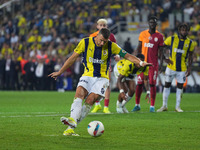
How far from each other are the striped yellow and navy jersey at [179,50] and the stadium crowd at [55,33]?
37.3 feet

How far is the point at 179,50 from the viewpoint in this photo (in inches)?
537

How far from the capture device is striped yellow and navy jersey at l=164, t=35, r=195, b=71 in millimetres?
13547

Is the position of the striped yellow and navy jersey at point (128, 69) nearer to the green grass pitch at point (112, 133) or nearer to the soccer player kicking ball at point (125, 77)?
the soccer player kicking ball at point (125, 77)

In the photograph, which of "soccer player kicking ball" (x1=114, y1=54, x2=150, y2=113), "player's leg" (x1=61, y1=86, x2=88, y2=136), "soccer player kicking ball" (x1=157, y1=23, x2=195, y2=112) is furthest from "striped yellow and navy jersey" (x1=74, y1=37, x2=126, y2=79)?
"soccer player kicking ball" (x1=157, y1=23, x2=195, y2=112)

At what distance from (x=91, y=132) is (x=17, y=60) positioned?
21336mm

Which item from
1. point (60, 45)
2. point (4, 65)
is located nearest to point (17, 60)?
point (4, 65)

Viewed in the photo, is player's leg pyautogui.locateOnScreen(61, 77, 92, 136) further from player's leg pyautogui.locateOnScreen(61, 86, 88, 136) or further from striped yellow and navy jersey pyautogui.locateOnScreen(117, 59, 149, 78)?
striped yellow and navy jersey pyautogui.locateOnScreen(117, 59, 149, 78)

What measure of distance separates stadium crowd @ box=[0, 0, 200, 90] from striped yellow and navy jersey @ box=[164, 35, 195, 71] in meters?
11.4

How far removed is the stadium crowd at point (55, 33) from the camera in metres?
→ 27.4

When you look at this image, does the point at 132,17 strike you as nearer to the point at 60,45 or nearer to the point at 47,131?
the point at 60,45

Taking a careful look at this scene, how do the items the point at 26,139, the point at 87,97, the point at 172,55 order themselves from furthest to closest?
the point at 172,55 < the point at 87,97 < the point at 26,139

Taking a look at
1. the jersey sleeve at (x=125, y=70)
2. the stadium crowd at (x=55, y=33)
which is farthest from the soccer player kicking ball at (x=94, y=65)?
the stadium crowd at (x=55, y=33)

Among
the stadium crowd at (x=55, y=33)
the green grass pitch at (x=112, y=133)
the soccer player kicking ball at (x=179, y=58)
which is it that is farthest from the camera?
the stadium crowd at (x=55, y=33)

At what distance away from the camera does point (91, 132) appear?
26.3 ft
